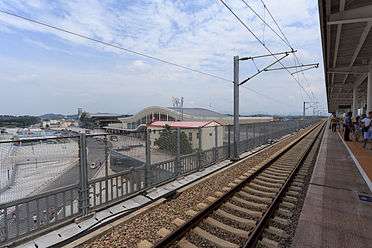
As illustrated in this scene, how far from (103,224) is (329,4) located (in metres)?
12.6

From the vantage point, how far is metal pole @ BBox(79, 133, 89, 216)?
5.92 metres

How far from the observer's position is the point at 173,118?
238 ft

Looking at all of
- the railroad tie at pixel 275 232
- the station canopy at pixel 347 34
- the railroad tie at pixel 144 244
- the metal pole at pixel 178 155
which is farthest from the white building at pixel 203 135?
the station canopy at pixel 347 34

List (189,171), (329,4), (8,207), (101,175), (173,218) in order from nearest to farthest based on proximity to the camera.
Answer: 1. (8,207)
2. (173,218)
3. (101,175)
4. (189,171)
5. (329,4)

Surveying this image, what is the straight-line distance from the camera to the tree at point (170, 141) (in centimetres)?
899

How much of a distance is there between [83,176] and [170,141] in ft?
12.9

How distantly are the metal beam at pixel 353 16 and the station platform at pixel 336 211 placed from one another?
6.56 m

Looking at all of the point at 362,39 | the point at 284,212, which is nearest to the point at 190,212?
the point at 284,212

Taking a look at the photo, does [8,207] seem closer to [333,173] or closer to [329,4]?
[333,173]

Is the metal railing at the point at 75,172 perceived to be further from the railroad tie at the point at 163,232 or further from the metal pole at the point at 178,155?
the railroad tie at the point at 163,232

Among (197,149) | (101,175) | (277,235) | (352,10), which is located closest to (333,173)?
(197,149)

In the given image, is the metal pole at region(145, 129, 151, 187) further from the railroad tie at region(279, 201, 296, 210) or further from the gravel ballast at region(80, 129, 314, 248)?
the railroad tie at region(279, 201, 296, 210)

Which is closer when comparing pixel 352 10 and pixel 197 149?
pixel 197 149

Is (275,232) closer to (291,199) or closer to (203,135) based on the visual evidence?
(291,199)
